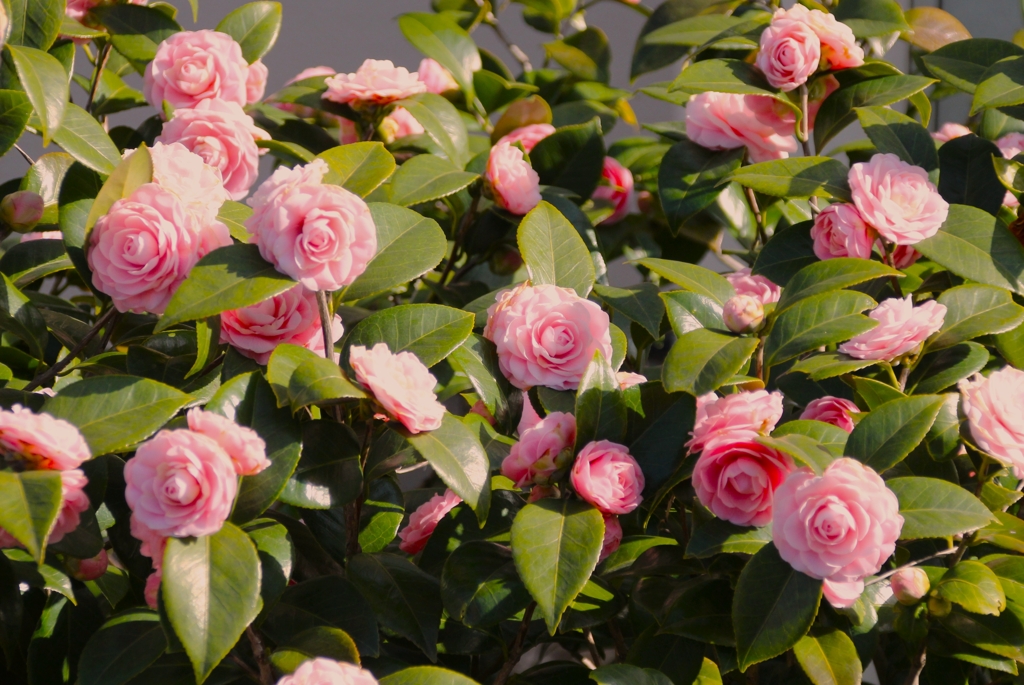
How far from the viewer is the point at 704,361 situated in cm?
69

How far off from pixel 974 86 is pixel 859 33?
166mm

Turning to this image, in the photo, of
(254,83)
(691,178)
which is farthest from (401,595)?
(254,83)

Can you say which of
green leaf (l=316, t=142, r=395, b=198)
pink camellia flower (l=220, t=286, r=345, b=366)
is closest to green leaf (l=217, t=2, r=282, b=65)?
green leaf (l=316, t=142, r=395, b=198)

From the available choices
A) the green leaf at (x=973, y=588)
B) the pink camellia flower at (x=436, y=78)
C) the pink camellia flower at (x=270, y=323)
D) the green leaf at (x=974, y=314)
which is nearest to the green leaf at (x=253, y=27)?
the pink camellia flower at (x=436, y=78)

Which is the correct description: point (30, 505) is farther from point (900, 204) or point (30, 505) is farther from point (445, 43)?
point (445, 43)

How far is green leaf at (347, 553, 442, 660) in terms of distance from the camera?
68cm

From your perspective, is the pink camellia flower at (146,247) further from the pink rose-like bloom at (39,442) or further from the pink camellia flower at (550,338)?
the pink camellia flower at (550,338)

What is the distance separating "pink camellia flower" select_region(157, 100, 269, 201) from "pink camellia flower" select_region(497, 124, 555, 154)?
35 centimetres

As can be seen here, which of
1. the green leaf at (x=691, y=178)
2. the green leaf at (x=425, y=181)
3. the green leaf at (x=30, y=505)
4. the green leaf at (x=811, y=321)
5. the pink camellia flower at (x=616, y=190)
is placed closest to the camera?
the green leaf at (x=30, y=505)

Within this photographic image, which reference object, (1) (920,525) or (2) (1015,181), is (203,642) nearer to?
(1) (920,525)

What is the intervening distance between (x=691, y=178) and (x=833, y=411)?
1.13 feet

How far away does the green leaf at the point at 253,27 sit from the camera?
1.15 metres

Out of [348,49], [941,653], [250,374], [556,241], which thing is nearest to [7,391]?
[250,374]

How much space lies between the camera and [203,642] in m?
0.52
